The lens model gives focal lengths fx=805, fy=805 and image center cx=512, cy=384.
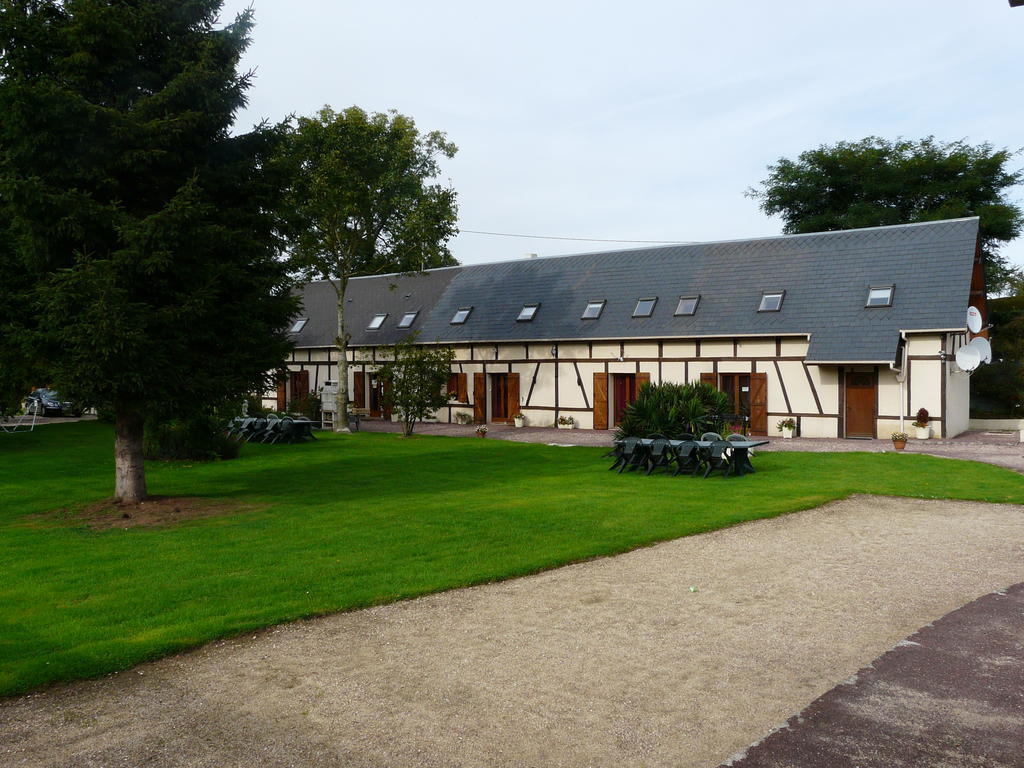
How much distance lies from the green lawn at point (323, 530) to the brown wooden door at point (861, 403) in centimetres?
486

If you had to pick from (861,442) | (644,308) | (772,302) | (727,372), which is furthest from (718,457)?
(644,308)

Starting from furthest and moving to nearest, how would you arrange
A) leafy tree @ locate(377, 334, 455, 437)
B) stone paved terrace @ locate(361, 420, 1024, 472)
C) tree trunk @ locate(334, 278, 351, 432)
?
tree trunk @ locate(334, 278, 351, 432) < leafy tree @ locate(377, 334, 455, 437) < stone paved terrace @ locate(361, 420, 1024, 472)

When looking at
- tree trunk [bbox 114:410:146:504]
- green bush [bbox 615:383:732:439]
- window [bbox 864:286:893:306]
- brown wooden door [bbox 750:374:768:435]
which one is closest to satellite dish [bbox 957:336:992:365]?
window [bbox 864:286:893:306]

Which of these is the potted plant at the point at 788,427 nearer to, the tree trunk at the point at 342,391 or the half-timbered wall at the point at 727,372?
the half-timbered wall at the point at 727,372

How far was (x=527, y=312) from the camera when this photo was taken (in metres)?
28.8

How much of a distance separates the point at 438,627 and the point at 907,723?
3225mm

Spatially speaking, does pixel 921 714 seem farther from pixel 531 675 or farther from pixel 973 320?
pixel 973 320

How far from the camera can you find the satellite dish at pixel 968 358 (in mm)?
21578

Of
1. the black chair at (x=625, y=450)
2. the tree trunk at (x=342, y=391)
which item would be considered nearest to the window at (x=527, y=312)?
the tree trunk at (x=342, y=391)

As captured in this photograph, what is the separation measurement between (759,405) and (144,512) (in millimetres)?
17369

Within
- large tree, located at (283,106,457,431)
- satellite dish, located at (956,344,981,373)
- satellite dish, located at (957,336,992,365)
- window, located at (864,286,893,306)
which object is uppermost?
large tree, located at (283,106,457,431)

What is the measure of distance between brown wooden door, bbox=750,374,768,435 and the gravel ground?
50.3 feet

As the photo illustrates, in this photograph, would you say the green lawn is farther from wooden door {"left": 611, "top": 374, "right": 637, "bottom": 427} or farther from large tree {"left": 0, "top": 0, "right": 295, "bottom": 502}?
wooden door {"left": 611, "top": 374, "right": 637, "bottom": 427}

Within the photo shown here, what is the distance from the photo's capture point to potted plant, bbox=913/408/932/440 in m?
21.1
